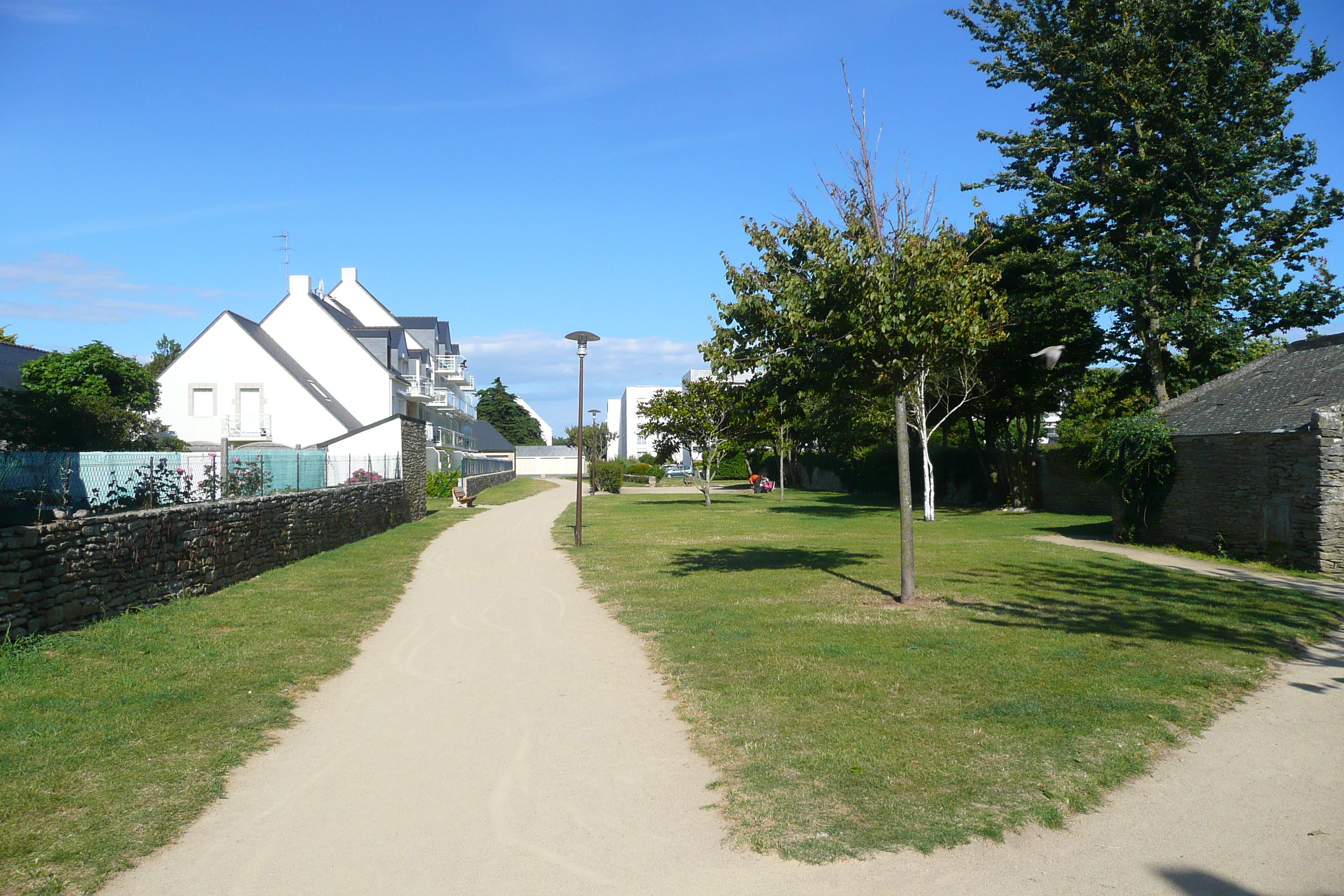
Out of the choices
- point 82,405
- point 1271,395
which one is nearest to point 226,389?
point 82,405

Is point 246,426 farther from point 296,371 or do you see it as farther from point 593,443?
point 593,443

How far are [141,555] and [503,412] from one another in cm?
11036

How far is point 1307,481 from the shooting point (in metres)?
13.1

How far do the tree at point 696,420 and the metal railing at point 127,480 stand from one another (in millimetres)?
22561

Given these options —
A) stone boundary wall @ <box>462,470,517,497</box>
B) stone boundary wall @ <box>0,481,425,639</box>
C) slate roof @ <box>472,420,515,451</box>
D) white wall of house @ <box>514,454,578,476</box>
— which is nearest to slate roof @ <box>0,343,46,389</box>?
stone boundary wall @ <box>462,470,517,497</box>

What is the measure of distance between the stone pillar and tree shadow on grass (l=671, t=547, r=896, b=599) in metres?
12.6

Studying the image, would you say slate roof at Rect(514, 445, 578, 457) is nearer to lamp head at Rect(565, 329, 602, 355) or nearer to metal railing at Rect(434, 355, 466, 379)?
metal railing at Rect(434, 355, 466, 379)

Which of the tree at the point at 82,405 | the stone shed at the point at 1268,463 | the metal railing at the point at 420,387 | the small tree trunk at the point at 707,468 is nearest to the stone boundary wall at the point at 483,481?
the metal railing at the point at 420,387

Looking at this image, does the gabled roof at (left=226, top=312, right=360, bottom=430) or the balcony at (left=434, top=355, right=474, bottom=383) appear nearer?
the gabled roof at (left=226, top=312, right=360, bottom=430)

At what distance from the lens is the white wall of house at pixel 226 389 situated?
39.0 metres

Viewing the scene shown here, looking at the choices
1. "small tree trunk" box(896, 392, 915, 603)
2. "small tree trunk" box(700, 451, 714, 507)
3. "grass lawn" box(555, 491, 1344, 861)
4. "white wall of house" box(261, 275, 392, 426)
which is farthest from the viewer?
"white wall of house" box(261, 275, 392, 426)

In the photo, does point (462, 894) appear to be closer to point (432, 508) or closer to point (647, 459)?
point (432, 508)

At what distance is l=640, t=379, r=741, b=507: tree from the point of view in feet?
124

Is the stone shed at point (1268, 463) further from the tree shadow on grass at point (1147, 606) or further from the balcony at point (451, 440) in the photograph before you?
the balcony at point (451, 440)
